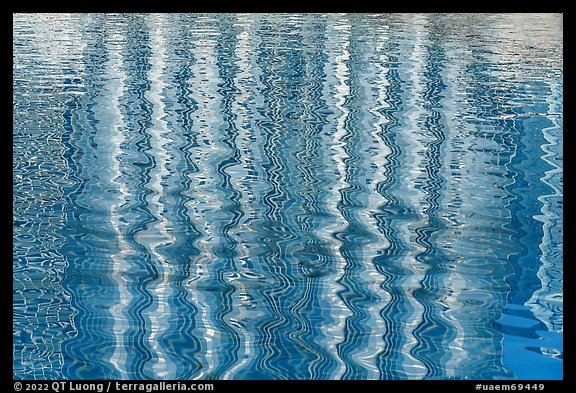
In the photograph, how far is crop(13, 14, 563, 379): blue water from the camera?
3203 millimetres

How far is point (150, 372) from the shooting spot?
3018 mm

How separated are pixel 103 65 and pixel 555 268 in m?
5.55

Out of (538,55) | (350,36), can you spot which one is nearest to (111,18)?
(350,36)

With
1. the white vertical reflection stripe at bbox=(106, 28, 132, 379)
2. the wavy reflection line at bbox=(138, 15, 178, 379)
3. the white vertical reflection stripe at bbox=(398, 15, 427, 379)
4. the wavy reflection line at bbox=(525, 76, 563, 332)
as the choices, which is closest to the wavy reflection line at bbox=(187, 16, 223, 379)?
the wavy reflection line at bbox=(138, 15, 178, 379)

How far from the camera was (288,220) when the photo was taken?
4414 millimetres

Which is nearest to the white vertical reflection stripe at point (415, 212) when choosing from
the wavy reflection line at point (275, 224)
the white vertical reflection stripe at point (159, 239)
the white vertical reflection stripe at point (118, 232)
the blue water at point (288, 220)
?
the blue water at point (288, 220)

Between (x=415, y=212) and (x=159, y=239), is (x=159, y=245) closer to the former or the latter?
(x=159, y=239)

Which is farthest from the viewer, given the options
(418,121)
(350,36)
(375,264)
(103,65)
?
(350,36)

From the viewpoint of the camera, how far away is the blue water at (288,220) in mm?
3203

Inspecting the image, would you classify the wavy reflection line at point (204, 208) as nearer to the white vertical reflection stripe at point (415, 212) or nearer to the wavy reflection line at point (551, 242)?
the white vertical reflection stripe at point (415, 212)

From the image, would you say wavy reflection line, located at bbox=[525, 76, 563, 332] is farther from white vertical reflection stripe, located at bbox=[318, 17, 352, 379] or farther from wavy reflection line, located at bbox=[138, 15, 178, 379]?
wavy reflection line, located at bbox=[138, 15, 178, 379]
